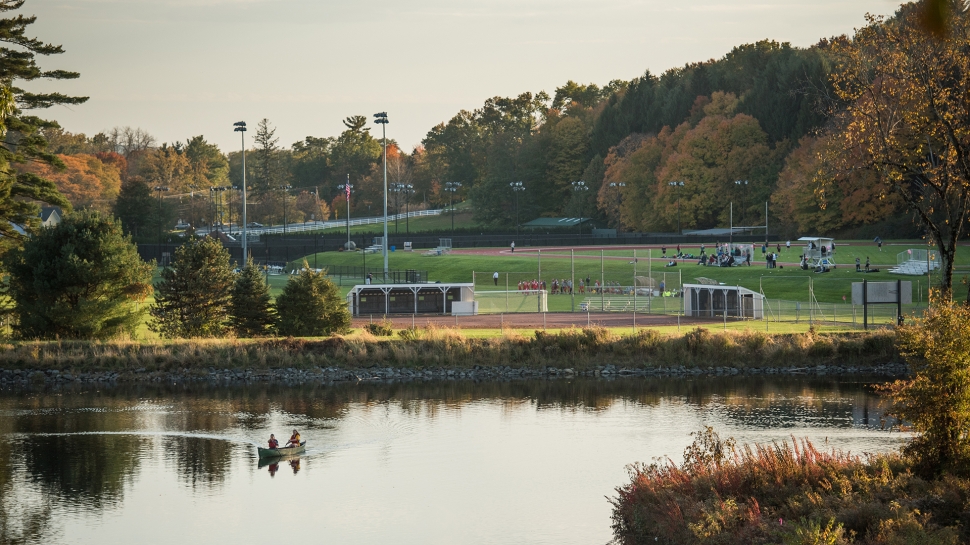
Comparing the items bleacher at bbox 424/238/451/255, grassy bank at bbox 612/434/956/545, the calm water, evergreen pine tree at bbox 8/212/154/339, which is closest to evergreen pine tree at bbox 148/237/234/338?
evergreen pine tree at bbox 8/212/154/339

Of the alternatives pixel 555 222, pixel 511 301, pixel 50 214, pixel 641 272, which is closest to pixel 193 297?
pixel 511 301

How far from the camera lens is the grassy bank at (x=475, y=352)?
48156 millimetres

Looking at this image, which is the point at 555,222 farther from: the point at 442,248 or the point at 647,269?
the point at 647,269

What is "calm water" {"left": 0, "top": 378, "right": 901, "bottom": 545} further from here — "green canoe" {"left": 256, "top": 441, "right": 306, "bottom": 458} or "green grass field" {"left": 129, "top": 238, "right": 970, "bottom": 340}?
"green grass field" {"left": 129, "top": 238, "right": 970, "bottom": 340}

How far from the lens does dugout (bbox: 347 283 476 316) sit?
6675 cm

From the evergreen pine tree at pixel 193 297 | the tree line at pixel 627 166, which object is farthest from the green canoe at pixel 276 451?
the tree line at pixel 627 166

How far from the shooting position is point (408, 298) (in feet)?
222

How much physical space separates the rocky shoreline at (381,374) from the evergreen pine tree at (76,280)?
14.3ft

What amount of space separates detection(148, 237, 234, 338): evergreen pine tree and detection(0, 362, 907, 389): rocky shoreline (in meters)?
5.25

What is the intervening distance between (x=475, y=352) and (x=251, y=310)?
38.7ft

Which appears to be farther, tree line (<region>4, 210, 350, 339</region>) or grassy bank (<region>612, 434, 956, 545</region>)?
tree line (<region>4, 210, 350, 339</region>)

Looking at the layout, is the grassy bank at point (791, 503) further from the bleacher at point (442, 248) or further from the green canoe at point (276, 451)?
the bleacher at point (442, 248)

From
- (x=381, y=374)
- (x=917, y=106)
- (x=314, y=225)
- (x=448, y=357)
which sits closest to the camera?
(x=917, y=106)

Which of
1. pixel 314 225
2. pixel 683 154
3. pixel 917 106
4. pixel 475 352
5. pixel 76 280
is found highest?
pixel 683 154
